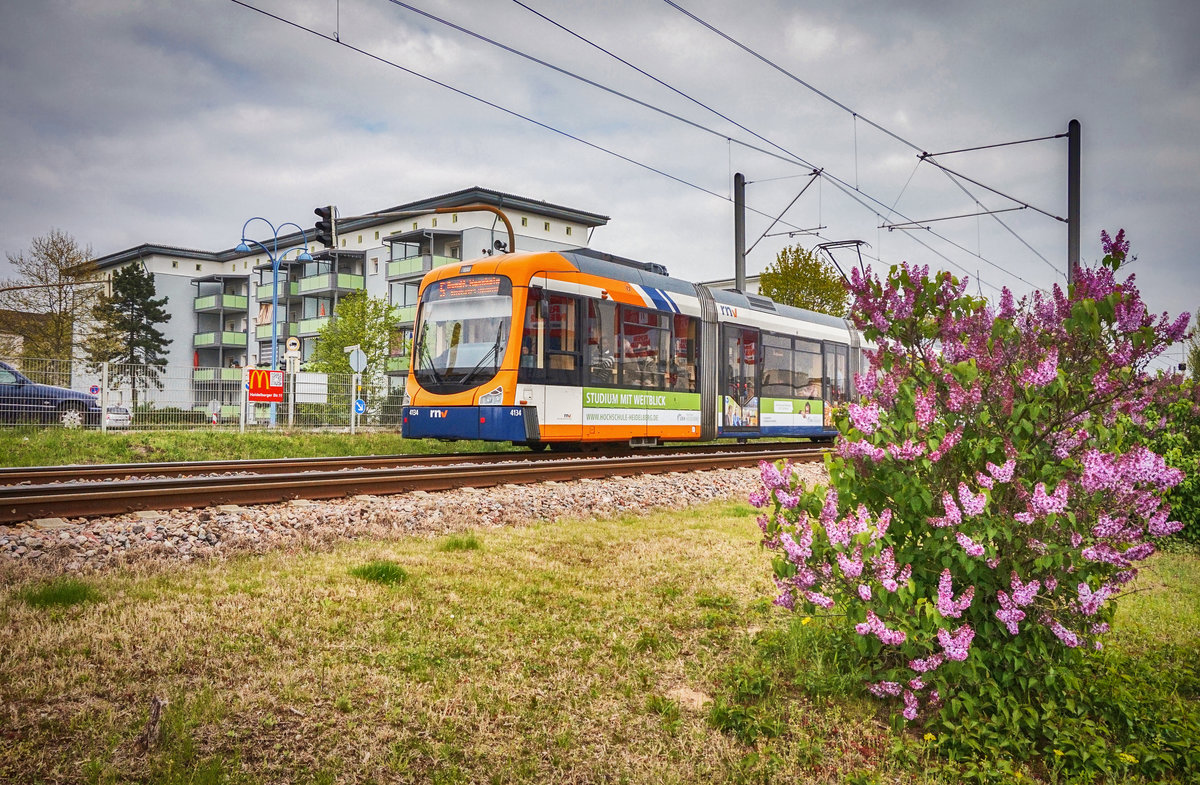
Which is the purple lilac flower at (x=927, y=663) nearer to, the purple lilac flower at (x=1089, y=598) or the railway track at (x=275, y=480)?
the purple lilac flower at (x=1089, y=598)

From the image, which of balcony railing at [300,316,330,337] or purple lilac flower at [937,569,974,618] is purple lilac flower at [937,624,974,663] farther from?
balcony railing at [300,316,330,337]

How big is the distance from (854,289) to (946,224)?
68.6 ft

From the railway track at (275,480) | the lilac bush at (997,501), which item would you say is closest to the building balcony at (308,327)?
the railway track at (275,480)

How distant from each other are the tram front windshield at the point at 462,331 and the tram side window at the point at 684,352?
3980mm

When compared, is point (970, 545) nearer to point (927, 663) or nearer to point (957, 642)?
point (957, 642)

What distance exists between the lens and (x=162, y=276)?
208 ft

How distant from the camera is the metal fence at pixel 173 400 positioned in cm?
1636

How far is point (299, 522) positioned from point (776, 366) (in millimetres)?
13511

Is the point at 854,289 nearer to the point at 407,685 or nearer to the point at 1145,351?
the point at 1145,351

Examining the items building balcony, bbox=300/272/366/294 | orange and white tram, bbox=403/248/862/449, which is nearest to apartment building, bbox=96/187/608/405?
building balcony, bbox=300/272/366/294

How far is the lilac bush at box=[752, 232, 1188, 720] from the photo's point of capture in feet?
9.79

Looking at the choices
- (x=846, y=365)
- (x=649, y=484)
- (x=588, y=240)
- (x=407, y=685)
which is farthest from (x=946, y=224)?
(x=588, y=240)

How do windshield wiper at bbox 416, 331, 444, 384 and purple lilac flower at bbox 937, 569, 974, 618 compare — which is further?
windshield wiper at bbox 416, 331, 444, 384

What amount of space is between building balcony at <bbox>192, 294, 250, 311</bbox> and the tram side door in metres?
51.7
